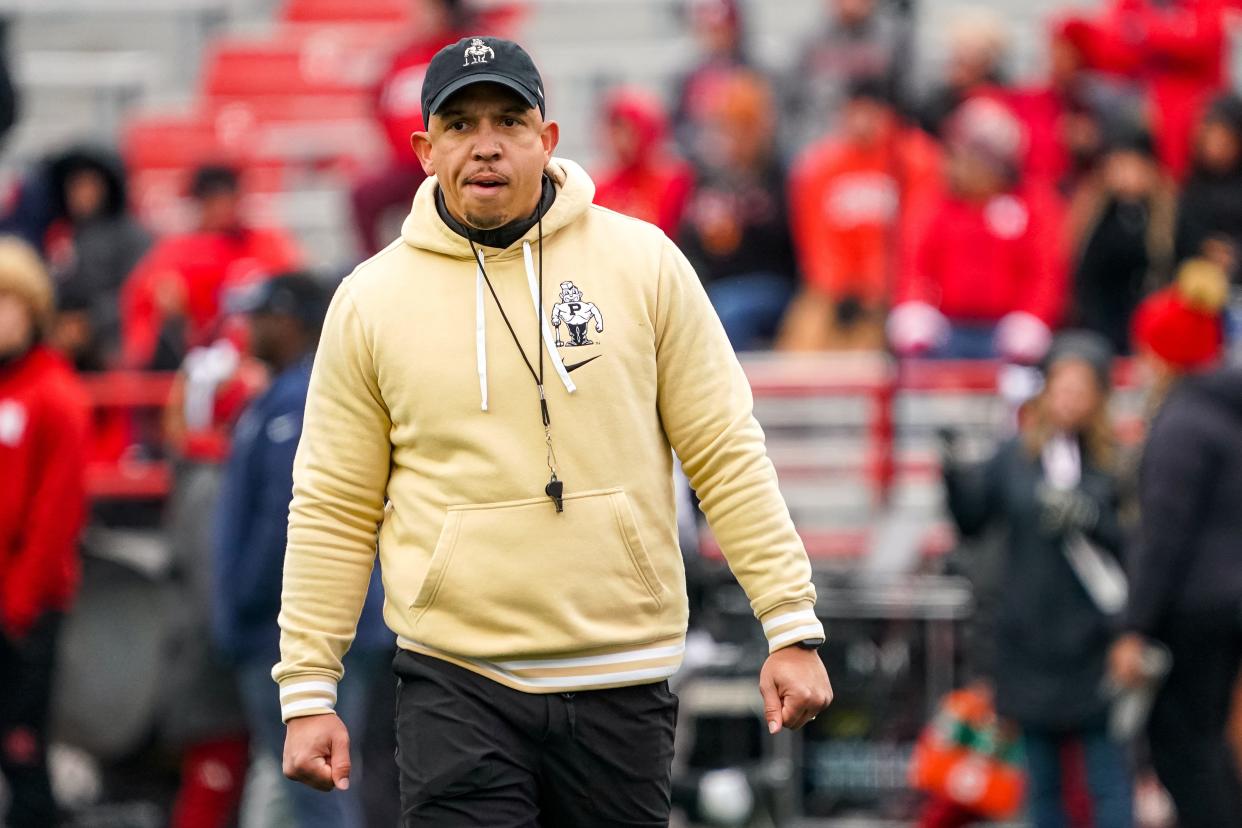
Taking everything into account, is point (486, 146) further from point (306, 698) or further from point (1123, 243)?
point (1123, 243)

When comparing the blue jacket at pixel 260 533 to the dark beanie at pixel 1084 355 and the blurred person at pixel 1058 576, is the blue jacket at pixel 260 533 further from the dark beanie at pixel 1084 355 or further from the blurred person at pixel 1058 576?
the dark beanie at pixel 1084 355

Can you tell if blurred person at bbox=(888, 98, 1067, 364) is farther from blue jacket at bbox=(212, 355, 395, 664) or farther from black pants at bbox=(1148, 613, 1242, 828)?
blue jacket at bbox=(212, 355, 395, 664)

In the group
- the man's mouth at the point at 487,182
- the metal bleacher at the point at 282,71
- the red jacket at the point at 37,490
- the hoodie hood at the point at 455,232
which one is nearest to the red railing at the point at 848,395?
the red jacket at the point at 37,490

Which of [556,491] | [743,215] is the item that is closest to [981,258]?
[743,215]

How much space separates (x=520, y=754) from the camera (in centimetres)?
435

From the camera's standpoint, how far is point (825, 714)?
30.6 feet

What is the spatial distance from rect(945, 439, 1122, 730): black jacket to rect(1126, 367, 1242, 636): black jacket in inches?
14.6

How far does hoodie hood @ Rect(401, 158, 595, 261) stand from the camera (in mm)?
4430

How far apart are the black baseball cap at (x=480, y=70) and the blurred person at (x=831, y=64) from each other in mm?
7776

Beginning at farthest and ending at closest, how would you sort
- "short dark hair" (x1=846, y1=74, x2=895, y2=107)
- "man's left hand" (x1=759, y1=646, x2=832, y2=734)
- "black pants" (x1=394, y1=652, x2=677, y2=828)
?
1. "short dark hair" (x1=846, y1=74, x2=895, y2=107)
2. "black pants" (x1=394, y1=652, x2=677, y2=828)
3. "man's left hand" (x1=759, y1=646, x2=832, y2=734)

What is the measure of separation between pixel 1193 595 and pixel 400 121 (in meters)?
5.39

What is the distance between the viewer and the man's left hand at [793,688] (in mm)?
4203

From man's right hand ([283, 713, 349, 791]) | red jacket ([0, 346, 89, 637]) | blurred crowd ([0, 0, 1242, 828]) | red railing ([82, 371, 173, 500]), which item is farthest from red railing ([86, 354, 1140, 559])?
man's right hand ([283, 713, 349, 791])

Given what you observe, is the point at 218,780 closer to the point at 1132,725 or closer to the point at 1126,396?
the point at 1132,725
